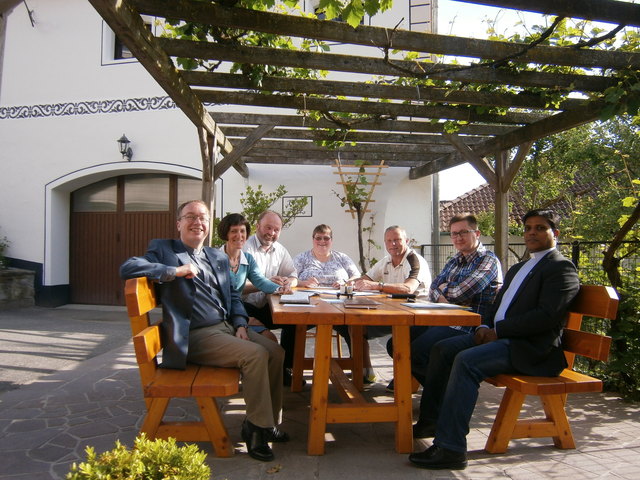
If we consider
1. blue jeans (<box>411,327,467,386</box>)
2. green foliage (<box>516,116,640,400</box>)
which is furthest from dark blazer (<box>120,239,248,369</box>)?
green foliage (<box>516,116,640,400</box>)

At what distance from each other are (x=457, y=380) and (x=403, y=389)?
0.30 meters

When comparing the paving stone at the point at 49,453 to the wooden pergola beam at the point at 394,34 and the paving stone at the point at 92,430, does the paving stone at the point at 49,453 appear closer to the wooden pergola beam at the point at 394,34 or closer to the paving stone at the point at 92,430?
the paving stone at the point at 92,430

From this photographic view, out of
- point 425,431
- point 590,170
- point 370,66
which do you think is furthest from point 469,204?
point 425,431

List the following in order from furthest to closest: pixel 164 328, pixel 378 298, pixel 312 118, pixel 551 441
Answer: pixel 312 118 < pixel 378 298 < pixel 551 441 < pixel 164 328

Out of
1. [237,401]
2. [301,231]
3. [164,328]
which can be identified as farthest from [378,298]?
[301,231]

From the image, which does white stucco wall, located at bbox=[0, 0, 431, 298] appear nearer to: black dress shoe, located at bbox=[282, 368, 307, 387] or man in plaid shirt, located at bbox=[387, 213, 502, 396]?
black dress shoe, located at bbox=[282, 368, 307, 387]

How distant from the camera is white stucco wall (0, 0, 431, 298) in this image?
812 centimetres

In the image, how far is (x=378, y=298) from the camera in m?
3.32

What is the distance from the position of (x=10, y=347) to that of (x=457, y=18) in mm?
5379

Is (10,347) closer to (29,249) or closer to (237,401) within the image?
(237,401)

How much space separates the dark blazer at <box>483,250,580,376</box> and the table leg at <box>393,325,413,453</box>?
0.50m

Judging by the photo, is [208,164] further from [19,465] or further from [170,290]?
[19,465]

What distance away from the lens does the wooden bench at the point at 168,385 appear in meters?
2.28

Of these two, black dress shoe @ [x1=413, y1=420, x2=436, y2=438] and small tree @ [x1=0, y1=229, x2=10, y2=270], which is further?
small tree @ [x1=0, y1=229, x2=10, y2=270]
